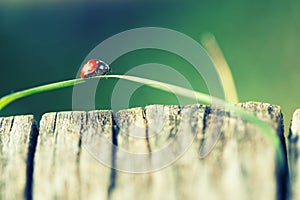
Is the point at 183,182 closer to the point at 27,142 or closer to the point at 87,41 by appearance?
the point at 27,142

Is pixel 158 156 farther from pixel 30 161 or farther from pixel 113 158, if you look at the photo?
pixel 30 161

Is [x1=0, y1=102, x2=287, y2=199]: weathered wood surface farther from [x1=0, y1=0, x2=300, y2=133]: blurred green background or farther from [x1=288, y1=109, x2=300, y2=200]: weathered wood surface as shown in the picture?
[x1=0, y1=0, x2=300, y2=133]: blurred green background

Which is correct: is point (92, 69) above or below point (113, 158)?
above

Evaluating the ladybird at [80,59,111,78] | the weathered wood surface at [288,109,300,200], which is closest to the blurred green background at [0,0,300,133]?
the ladybird at [80,59,111,78]

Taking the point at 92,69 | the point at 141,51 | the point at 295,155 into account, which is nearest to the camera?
the point at 295,155

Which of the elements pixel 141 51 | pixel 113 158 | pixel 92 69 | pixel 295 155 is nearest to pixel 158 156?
pixel 113 158

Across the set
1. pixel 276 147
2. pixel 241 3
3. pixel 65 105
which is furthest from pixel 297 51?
pixel 276 147
